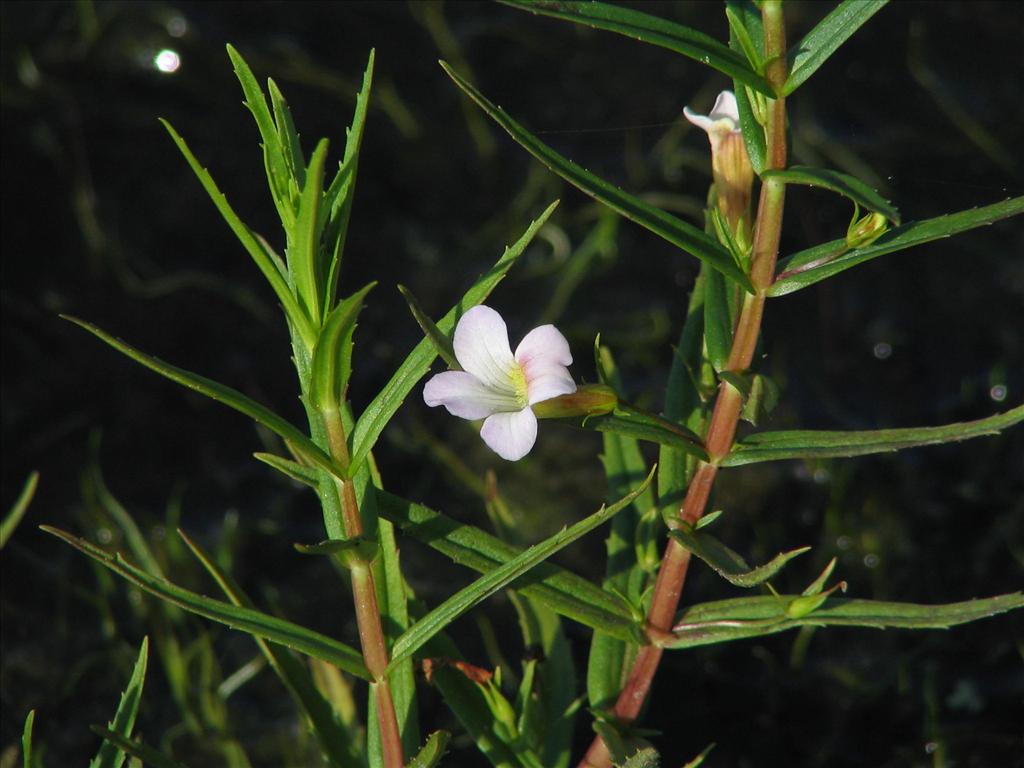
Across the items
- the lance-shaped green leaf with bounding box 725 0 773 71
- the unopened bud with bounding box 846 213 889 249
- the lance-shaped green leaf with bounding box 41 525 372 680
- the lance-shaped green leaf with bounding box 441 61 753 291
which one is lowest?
the lance-shaped green leaf with bounding box 41 525 372 680

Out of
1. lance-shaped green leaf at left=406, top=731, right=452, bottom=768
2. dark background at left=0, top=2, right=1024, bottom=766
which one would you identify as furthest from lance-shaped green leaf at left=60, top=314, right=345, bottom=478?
dark background at left=0, top=2, right=1024, bottom=766

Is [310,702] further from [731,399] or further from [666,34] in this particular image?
[666,34]

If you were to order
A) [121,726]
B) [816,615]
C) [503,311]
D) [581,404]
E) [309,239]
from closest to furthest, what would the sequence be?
[309,239] → [581,404] → [816,615] → [121,726] → [503,311]

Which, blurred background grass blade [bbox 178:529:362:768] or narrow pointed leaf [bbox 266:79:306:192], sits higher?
narrow pointed leaf [bbox 266:79:306:192]

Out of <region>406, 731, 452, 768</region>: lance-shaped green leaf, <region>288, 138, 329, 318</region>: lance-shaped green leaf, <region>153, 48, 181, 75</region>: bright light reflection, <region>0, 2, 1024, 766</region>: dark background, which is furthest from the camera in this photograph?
<region>153, 48, 181, 75</region>: bright light reflection

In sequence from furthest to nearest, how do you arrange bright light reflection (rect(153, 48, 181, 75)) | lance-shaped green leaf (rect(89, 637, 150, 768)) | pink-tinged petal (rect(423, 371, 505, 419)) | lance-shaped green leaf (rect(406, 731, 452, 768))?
bright light reflection (rect(153, 48, 181, 75))
lance-shaped green leaf (rect(89, 637, 150, 768))
lance-shaped green leaf (rect(406, 731, 452, 768))
pink-tinged petal (rect(423, 371, 505, 419))

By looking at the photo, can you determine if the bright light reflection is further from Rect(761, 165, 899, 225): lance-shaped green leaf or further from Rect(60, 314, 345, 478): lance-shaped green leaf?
Rect(761, 165, 899, 225): lance-shaped green leaf

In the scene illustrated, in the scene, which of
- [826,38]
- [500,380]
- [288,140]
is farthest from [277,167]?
[826,38]
